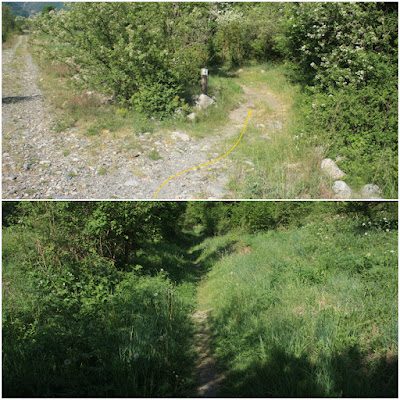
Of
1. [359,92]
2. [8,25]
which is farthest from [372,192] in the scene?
[8,25]

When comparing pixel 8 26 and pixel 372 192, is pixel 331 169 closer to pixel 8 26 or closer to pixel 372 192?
pixel 372 192

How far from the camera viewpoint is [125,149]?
7270mm

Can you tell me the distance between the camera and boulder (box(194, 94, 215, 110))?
9.79 metres

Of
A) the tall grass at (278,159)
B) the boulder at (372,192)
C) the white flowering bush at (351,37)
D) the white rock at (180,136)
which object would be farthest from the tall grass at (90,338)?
the white flowering bush at (351,37)

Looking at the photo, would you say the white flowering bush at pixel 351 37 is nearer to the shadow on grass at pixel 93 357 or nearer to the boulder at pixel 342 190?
the boulder at pixel 342 190

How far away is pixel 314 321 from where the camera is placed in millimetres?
4129

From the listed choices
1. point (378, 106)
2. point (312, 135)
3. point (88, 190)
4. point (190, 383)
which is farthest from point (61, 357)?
point (378, 106)

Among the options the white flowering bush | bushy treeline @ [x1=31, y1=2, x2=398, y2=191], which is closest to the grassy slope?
bushy treeline @ [x1=31, y1=2, x2=398, y2=191]

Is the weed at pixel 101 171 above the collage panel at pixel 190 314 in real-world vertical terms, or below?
above

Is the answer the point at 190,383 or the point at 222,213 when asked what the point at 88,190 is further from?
the point at 222,213

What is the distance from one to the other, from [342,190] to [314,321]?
2.74 meters

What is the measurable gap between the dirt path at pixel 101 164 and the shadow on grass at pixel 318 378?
3052 millimetres

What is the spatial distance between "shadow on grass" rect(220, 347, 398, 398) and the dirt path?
305cm

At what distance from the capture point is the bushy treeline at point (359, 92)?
618 centimetres
